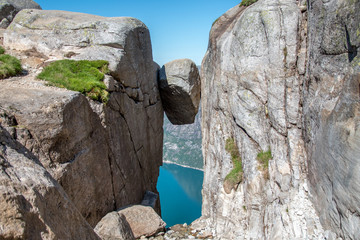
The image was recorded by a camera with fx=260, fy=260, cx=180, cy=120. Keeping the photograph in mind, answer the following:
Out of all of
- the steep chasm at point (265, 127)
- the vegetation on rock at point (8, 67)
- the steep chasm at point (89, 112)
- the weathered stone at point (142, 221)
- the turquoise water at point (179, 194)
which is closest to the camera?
the steep chasm at point (89, 112)

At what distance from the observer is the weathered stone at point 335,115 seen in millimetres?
6184

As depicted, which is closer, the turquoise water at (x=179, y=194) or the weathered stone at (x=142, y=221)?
the weathered stone at (x=142, y=221)

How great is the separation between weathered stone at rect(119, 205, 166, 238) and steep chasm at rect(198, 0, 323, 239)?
3279mm

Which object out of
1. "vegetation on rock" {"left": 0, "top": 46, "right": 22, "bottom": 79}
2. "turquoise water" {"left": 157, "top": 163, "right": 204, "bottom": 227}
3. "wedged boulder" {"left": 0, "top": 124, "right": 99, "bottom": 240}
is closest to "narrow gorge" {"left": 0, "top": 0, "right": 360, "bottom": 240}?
"wedged boulder" {"left": 0, "top": 124, "right": 99, "bottom": 240}

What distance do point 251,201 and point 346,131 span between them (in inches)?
247

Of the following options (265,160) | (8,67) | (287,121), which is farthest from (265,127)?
(8,67)

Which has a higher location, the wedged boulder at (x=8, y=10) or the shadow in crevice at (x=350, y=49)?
the wedged boulder at (x=8, y=10)

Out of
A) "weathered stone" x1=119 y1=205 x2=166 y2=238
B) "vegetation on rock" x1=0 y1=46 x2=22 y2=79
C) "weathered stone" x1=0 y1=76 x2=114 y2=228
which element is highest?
"vegetation on rock" x1=0 y1=46 x2=22 y2=79

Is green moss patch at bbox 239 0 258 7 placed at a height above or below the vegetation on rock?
above

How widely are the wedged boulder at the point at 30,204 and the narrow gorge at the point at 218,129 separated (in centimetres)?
2

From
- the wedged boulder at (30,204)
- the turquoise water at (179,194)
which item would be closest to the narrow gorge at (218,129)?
the wedged boulder at (30,204)

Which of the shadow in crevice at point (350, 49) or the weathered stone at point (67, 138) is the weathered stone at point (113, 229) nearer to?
the weathered stone at point (67, 138)

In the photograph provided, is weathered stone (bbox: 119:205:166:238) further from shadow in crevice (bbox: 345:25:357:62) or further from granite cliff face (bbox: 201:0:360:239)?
shadow in crevice (bbox: 345:25:357:62)

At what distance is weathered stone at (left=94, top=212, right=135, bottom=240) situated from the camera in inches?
399
